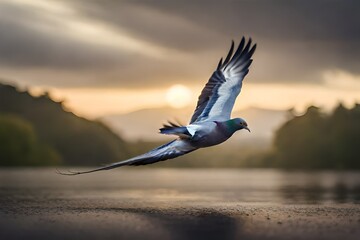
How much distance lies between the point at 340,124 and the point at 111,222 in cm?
12213

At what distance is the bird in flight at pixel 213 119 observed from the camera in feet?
79.2

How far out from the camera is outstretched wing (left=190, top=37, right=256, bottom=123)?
25969 mm

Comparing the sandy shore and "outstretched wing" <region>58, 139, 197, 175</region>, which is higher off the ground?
"outstretched wing" <region>58, 139, 197, 175</region>

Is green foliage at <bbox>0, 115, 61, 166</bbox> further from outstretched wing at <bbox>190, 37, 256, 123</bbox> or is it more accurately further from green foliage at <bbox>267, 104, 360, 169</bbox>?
outstretched wing at <bbox>190, 37, 256, 123</bbox>

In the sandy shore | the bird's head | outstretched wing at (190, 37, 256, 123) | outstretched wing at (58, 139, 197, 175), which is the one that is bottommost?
the sandy shore

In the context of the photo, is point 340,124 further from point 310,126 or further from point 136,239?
point 136,239

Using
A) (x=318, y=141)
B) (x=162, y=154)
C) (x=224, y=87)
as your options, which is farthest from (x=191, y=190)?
A: (x=318, y=141)

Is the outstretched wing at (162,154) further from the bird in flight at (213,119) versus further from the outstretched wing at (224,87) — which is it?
the outstretched wing at (224,87)

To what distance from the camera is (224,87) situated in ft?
87.9

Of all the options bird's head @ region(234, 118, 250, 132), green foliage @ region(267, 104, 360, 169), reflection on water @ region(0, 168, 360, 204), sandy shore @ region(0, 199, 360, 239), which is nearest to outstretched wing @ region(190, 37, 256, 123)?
bird's head @ region(234, 118, 250, 132)

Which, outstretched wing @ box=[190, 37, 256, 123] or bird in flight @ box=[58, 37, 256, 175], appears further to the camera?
outstretched wing @ box=[190, 37, 256, 123]

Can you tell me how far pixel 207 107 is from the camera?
26.2 meters

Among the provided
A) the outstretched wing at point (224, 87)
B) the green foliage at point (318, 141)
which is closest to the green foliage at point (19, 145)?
the green foliage at point (318, 141)

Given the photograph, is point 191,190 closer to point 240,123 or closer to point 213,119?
point 213,119
